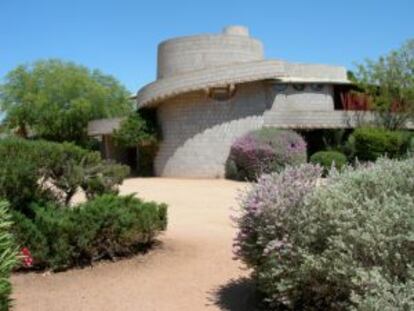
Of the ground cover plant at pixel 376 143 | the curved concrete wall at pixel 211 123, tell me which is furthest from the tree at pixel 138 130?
the ground cover plant at pixel 376 143

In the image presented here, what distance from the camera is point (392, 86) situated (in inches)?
1115

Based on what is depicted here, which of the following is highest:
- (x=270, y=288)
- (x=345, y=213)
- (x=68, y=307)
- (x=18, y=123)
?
(x=18, y=123)

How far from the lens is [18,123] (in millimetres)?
37688

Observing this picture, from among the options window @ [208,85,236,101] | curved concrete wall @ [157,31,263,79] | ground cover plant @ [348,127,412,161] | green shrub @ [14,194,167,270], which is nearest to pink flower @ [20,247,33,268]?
green shrub @ [14,194,167,270]

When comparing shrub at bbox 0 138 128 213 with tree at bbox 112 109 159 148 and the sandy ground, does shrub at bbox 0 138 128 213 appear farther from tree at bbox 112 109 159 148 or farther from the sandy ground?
tree at bbox 112 109 159 148

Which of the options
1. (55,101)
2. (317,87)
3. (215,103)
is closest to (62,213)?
(215,103)

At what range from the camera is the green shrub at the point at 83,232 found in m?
7.89

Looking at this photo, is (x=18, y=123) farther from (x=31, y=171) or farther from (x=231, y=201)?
(x=31, y=171)

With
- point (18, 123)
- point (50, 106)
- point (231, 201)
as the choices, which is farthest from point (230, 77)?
point (18, 123)

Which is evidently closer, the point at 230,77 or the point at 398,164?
the point at 398,164

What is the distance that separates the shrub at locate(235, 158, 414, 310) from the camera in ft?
14.4

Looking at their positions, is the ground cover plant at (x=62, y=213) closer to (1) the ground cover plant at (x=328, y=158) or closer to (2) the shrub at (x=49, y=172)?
(2) the shrub at (x=49, y=172)

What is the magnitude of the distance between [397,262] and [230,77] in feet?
69.0

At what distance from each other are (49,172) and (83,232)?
66.3 inches
